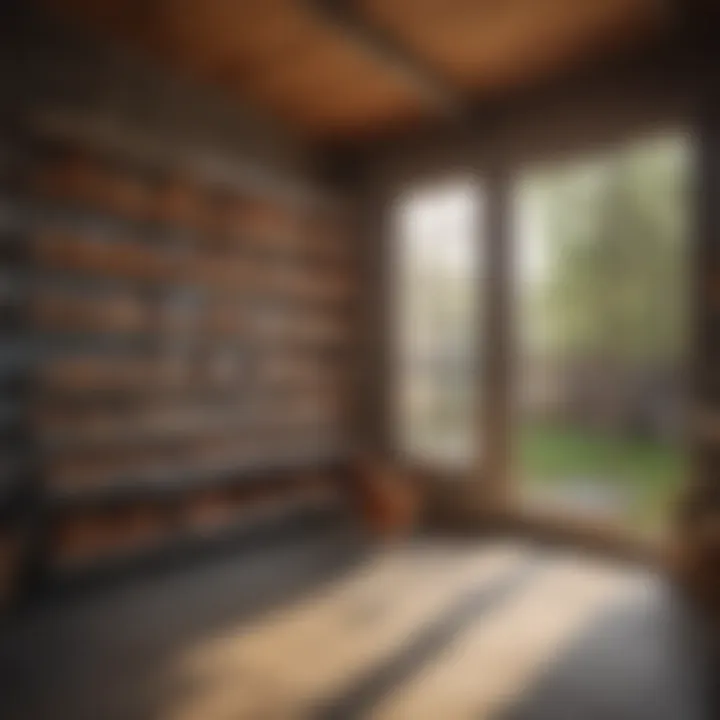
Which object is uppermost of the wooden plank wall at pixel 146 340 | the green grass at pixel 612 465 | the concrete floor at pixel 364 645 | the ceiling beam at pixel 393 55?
Answer: the ceiling beam at pixel 393 55

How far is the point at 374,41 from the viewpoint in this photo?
10.0ft

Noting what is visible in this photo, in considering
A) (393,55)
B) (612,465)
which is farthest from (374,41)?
(612,465)

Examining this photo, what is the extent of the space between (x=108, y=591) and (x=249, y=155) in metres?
2.67

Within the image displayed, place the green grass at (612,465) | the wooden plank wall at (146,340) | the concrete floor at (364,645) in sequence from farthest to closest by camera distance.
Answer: the green grass at (612,465) → the wooden plank wall at (146,340) → the concrete floor at (364,645)

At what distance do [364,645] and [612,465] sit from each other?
7.77 ft

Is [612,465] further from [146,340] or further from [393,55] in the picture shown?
[146,340]

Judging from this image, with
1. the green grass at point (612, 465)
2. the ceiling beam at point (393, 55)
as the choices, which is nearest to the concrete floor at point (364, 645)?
the green grass at point (612, 465)

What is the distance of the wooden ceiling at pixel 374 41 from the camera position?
2.82m

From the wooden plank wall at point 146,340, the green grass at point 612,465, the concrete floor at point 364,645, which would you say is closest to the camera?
the concrete floor at point 364,645

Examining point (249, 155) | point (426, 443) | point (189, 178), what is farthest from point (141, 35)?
point (426, 443)

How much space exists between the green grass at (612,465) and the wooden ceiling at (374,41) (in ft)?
6.86

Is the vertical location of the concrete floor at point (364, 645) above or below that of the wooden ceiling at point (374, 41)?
below

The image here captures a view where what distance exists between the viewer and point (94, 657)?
2.14m

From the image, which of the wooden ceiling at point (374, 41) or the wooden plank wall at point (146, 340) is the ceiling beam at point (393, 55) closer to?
the wooden ceiling at point (374, 41)
